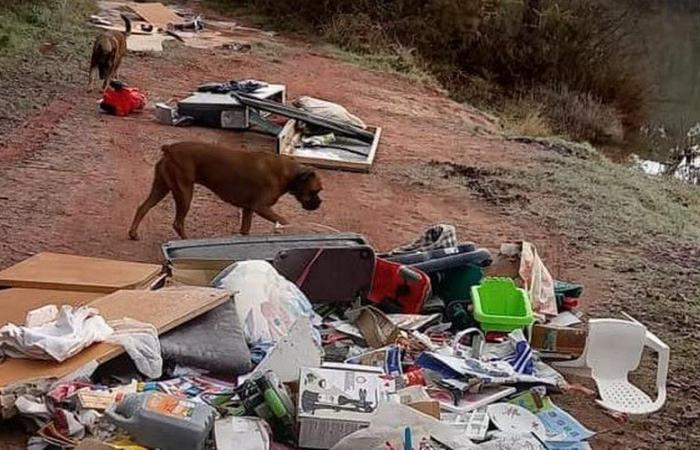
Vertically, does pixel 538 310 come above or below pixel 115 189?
above

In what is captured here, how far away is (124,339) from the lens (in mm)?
3646

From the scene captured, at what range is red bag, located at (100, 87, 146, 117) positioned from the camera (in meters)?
8.51

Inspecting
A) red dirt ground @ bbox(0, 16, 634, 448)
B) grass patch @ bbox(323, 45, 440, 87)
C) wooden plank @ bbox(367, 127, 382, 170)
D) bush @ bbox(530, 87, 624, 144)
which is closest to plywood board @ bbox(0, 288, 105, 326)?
red dirt ground @ bbox(0, 16, 634, 448)

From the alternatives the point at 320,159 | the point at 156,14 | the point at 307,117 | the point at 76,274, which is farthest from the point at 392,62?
the point at 76,274

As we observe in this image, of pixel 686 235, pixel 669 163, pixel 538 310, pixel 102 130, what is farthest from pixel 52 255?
pixel 669 163

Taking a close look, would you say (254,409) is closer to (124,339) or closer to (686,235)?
(124,339)

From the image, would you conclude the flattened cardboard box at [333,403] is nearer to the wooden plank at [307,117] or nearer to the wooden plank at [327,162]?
the wooden plank at [327,162]

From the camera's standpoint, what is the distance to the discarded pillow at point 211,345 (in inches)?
148

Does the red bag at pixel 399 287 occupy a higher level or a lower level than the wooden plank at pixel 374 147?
higher

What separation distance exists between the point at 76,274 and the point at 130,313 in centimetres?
69

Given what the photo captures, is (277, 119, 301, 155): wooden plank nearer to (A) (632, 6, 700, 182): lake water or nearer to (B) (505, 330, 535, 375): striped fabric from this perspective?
(B) (505, 330, 535, 375): striped fabric

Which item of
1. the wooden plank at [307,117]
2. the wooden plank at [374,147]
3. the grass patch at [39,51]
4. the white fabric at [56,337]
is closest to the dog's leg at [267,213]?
the white fabric at [56,337]

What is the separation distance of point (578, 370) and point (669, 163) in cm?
889

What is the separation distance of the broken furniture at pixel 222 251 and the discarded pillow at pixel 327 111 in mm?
3705
